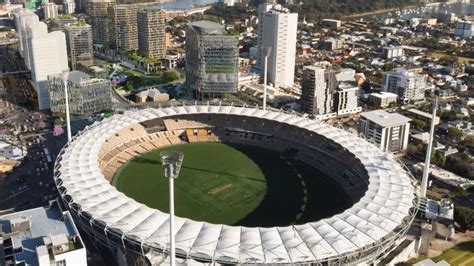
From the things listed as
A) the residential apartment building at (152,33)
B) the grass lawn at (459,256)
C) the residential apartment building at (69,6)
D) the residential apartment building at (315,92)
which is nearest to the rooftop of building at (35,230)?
the grass lawn at (459,256)

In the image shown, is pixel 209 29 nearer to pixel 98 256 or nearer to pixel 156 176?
pixel 156 176

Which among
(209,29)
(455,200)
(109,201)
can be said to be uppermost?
(209,29)

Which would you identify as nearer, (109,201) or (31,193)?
(109,201)

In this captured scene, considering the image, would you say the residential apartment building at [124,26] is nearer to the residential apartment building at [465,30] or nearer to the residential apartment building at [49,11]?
the residential apartment building at [49,11]

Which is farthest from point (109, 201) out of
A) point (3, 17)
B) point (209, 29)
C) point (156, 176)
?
point (3, 17)

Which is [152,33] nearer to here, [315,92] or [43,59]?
[43,59]

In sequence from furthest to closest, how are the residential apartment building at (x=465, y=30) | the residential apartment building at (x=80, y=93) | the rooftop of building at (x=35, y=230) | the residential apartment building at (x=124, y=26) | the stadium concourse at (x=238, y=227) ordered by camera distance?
the residential apartment building at (x=465, y=30) < the residential apartment building at (x=124, y=26) < the residential apartment building at (x=80, y=93) < the stadium concourse at (x=238, y=227) < the rooftop of building at (x=35, y=230)
